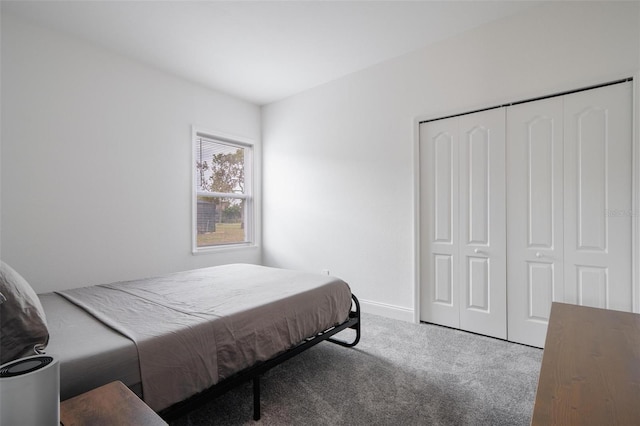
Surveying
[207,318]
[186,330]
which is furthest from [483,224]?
[186,330]

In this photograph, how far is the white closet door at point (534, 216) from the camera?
2516 millimetres

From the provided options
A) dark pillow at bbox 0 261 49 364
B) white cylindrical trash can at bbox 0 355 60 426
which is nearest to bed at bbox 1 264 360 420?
dark pillow at bbox 0 261 49 364

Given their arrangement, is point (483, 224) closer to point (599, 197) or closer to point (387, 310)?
point (599, 197)

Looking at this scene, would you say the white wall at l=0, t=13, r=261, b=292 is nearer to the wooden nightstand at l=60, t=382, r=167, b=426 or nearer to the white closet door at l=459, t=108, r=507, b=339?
the wooden nightstand at l=60, t=382, r=167, b=426

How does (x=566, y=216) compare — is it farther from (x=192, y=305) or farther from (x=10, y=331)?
(x=10, y=331)

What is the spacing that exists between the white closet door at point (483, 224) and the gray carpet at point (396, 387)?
0.25 m

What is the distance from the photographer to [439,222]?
314cm

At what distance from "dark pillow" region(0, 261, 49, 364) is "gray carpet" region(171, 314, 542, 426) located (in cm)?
92

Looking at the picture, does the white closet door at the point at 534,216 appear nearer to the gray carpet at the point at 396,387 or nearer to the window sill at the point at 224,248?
the gray carpet at the point at 396,387

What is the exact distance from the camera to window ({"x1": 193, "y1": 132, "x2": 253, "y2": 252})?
399 centimetres

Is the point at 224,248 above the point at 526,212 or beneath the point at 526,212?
beneath

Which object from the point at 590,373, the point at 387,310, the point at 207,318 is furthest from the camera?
the point at 387,310

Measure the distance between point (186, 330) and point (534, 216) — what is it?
2728 mm

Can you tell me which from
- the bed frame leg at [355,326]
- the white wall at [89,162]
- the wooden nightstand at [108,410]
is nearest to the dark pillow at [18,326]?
the wooden nightstand at [108,410]
